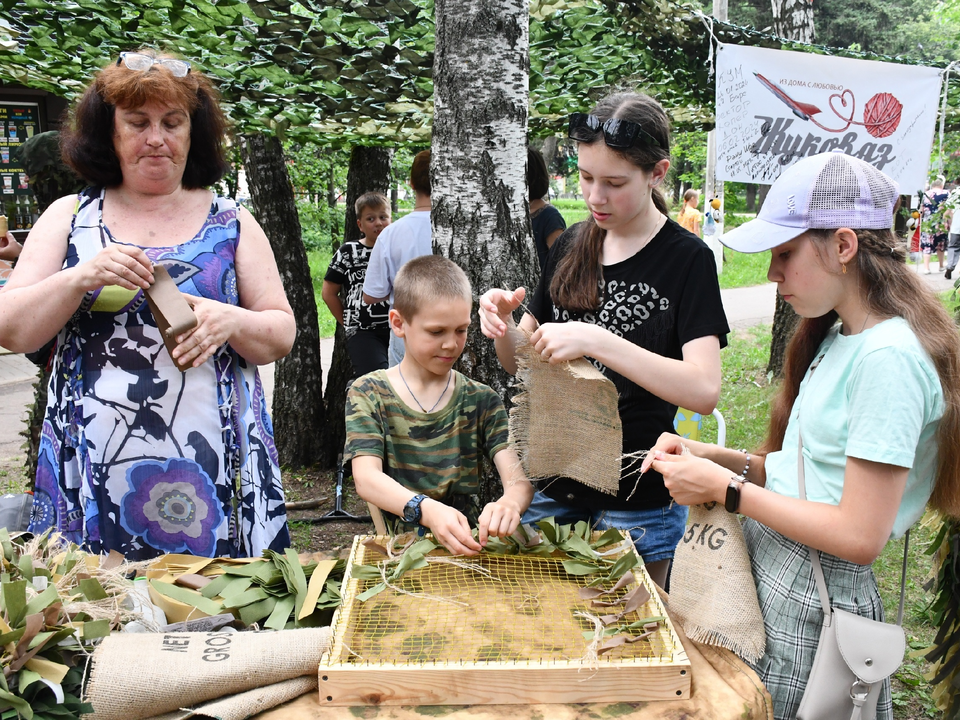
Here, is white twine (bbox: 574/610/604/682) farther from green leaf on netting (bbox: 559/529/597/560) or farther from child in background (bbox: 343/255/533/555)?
child in background (bbox: 343/255/533/555)

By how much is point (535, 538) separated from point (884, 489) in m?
0.73

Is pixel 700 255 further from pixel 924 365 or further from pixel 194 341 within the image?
pixel 194 341

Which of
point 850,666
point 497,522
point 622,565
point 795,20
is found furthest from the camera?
point 795,20

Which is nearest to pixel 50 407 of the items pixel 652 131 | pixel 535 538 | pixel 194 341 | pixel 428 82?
pixel 194 341

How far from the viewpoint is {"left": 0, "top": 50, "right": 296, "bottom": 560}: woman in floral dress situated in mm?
2027

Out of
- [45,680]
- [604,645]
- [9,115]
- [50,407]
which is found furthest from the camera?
[9,115]

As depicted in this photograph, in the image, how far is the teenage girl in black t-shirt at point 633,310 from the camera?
71.9 inches

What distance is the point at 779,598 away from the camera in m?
1.56

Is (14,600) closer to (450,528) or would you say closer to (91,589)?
(91,589)

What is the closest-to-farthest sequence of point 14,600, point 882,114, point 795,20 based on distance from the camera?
point 14,600 → point 882,114 → point 795,20

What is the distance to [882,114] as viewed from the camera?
4.98m

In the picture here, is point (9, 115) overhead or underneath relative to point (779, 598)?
overhead

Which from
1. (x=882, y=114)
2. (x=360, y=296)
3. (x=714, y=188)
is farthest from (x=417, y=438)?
(x=714, y=188)

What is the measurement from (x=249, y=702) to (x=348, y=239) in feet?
14.8
